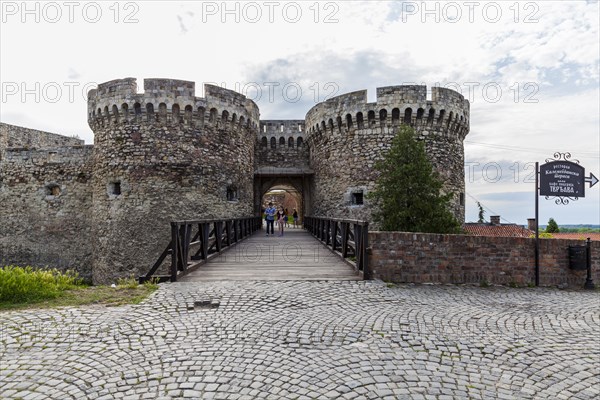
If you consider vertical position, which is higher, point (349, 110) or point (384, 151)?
point (349, 110)

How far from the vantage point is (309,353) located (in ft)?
10.3

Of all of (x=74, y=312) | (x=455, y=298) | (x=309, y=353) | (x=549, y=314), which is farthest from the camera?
(x=455, y=298)

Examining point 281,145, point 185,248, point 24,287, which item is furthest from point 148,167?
point 24,287

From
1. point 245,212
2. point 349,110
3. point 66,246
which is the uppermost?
point 349,110

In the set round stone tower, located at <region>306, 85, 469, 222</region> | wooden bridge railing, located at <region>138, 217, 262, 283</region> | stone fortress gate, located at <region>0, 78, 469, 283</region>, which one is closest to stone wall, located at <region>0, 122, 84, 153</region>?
stone fortress gate, located at <region>0, 78, 469, 283</region>

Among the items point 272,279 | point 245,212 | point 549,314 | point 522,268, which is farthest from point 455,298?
point 245,212

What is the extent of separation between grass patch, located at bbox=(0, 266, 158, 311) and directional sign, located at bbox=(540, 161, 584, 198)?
7.47 meters

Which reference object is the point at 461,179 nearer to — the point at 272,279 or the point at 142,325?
the point at 272,279

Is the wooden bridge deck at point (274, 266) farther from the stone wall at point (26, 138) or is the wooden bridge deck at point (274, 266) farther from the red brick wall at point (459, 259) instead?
the stone wall at point (26, 138)

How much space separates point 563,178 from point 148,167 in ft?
39.3

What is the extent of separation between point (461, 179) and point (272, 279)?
1194 centimetres

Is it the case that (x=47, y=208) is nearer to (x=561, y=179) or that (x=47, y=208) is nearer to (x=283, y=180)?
(x=283, y=180)

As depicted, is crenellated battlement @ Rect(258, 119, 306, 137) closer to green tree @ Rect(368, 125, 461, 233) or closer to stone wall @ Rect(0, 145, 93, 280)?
green tree @ Rect(368, 125, 461, 233)

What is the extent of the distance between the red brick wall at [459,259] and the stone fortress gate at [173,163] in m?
7.75
